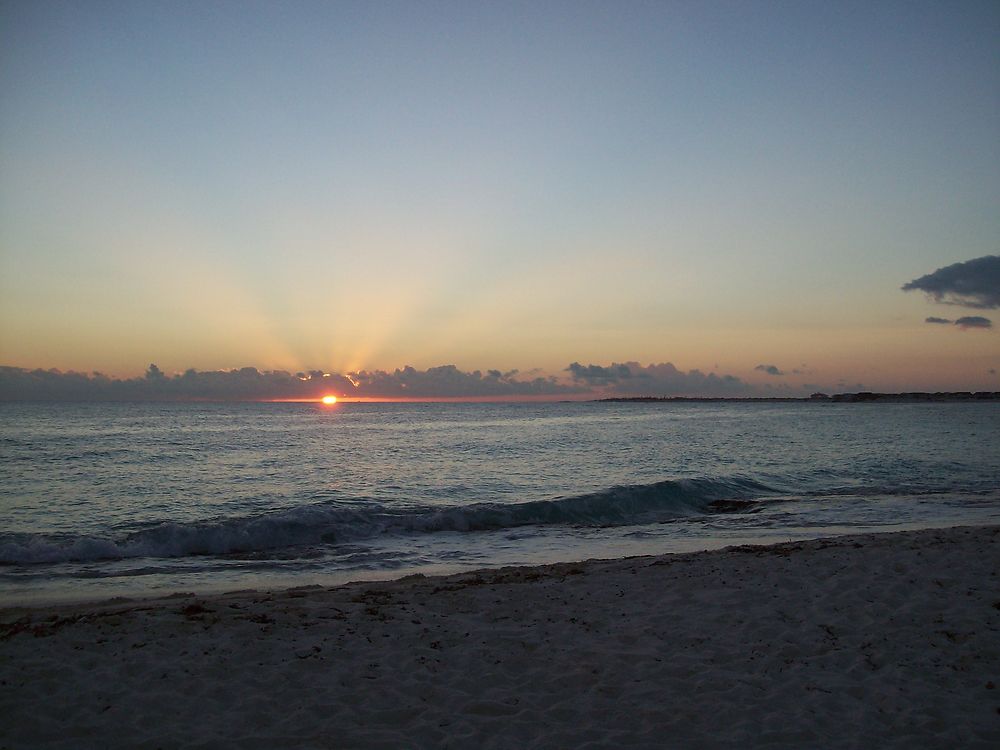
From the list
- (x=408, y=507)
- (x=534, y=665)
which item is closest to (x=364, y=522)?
(x=408, y=507)

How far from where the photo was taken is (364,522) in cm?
1794

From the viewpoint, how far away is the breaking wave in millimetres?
14594

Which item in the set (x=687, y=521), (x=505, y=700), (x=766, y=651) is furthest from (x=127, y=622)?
(x=687, y=521)

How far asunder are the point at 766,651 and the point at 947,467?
28822mm

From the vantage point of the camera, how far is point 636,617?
8711 mm

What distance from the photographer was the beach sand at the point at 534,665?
18.6 ft

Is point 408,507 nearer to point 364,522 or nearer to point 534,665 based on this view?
point 364,522

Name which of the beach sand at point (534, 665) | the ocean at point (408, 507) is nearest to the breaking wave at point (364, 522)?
the ocean at point (408, 507)

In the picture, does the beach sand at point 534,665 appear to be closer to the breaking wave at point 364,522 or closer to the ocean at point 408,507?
the ocean at point 408,507

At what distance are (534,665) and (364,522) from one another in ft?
38.3

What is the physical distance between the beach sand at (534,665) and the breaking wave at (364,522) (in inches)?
210

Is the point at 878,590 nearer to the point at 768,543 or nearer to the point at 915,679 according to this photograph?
Result: the point at 915,679

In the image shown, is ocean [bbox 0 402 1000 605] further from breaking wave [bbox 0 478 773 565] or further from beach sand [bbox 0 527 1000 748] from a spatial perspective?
beach sand [bbox 0 527 1000 748]

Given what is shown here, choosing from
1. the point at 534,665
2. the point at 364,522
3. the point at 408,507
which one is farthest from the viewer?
the point at 408,507
